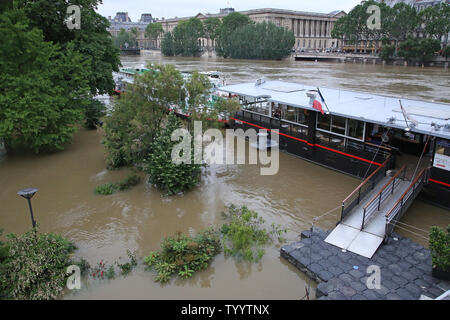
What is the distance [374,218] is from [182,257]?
635 centimetres

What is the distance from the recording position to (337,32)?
90.2 metres

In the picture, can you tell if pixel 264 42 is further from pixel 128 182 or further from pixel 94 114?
pixel 128 182

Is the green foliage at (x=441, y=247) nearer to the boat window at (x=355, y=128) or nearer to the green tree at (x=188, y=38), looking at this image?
the boat window at (x=355, y=128)

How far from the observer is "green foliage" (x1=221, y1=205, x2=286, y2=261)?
11.3 meters

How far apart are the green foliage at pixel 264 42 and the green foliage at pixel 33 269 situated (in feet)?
286

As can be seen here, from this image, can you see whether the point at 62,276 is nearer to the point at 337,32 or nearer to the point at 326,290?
the point at 326,290

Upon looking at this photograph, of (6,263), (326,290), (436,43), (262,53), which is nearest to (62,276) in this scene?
(6,263)

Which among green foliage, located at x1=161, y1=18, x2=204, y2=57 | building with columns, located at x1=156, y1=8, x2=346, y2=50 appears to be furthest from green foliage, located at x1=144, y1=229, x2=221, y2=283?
building with columns, located at x1=156, y1=8, x2=346, y2=50

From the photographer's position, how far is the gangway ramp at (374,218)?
10930mm

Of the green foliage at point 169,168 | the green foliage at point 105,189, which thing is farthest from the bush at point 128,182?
the green foliage at point 169,168

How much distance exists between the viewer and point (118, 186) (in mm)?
16500

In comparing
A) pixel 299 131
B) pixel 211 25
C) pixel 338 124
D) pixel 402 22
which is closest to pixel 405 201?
pixel 338 124
